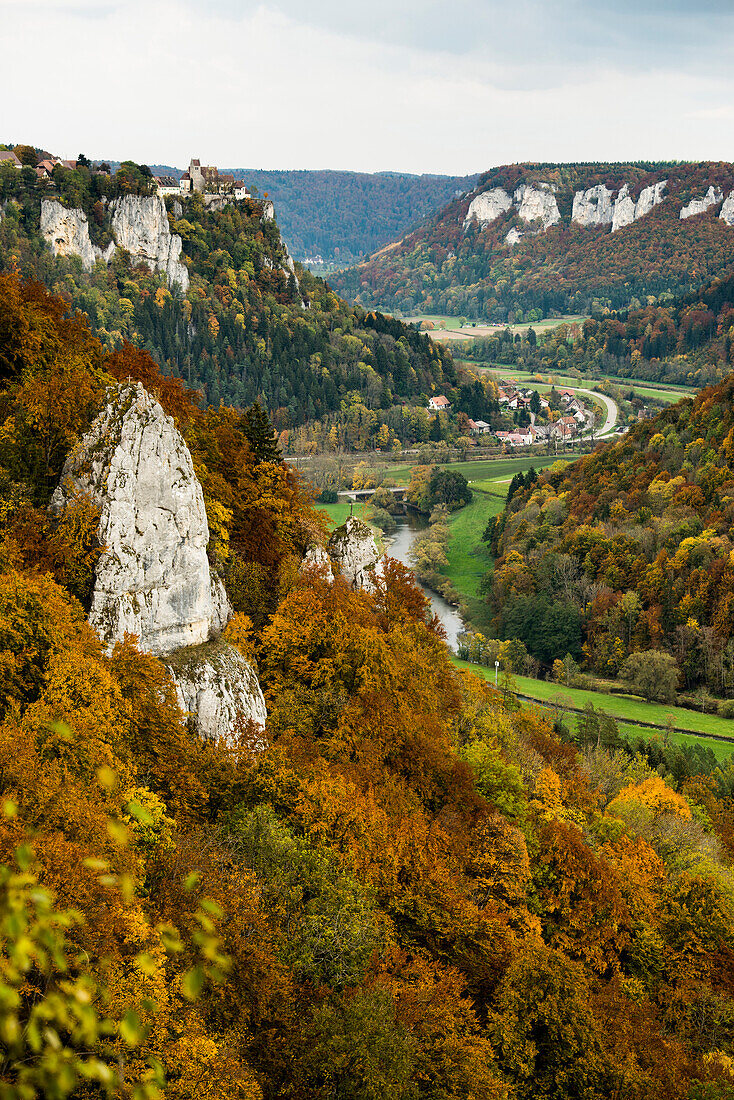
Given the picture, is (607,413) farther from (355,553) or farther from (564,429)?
(355,553)

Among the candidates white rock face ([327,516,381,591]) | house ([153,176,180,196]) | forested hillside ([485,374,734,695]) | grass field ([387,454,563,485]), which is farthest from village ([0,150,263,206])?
white rock face ([327,516,381,591])

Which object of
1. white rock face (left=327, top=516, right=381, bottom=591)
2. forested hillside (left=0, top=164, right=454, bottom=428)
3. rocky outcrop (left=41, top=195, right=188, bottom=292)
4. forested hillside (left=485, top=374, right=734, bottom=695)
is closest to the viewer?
white rock face (left=327, top=516, right=381, bottom=591)

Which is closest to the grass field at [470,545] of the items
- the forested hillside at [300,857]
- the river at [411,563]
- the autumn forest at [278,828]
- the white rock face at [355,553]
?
the river at [411,563]

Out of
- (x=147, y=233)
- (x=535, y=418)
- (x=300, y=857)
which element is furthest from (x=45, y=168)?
(x=300, y=857)

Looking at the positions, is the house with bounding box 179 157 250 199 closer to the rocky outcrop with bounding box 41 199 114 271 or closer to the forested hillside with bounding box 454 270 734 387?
the rocky outcrop with bounding box 41 199 114 271

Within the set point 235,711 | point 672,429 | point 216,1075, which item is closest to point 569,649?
point 672,429

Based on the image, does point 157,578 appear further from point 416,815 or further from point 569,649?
point 569,649
